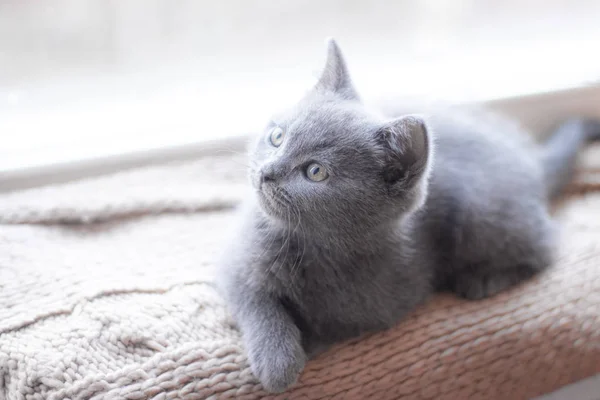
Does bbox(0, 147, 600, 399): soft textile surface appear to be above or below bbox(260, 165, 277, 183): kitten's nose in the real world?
below

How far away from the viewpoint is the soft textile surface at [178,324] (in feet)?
2.76

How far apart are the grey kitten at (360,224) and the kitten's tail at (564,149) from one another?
0.17m

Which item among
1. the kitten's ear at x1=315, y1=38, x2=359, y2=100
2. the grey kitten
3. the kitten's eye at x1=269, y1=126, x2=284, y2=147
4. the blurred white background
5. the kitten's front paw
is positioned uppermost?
the blurred white background

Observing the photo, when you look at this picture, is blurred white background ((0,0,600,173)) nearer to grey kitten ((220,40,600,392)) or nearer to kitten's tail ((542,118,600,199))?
kitten's tail ((542,118,600,199))

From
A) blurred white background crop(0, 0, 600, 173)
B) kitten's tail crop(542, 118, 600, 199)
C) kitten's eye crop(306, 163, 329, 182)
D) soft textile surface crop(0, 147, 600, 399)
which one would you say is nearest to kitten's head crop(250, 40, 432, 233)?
kitten's eye crop(306, 163, 329, 182)

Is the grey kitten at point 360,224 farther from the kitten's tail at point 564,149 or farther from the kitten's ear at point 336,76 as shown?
the kitten's tail at point 564,149

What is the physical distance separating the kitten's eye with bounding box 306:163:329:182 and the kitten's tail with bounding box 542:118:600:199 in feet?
2.54

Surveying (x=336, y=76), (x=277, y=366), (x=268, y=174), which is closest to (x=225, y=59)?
(x=336, y=76)

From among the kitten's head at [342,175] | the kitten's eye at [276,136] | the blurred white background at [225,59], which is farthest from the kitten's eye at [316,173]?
the blurred white background at [225,59]

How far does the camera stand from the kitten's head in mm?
806

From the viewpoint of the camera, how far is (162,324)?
0.92 meters

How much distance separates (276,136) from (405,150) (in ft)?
0.80

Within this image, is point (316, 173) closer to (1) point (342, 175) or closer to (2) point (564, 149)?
(1) point (342, 175)

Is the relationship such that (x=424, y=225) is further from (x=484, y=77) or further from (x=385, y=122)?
(x=484, y=77)
